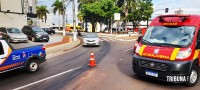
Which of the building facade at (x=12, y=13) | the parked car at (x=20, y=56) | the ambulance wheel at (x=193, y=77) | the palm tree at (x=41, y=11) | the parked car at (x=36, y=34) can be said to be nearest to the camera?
the ambulance wheel at (x=193, y=77)

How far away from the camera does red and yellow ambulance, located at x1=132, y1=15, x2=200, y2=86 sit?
755 centimetres

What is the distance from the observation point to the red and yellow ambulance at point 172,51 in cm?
755

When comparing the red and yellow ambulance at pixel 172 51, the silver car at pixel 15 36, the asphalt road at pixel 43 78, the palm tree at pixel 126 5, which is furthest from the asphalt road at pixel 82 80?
the palm tree at pixel 126 5

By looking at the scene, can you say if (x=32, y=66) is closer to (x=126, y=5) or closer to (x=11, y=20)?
(x=11, y=20)

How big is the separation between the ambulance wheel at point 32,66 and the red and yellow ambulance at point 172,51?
16.2 feet

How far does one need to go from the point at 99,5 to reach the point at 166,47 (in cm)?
5538

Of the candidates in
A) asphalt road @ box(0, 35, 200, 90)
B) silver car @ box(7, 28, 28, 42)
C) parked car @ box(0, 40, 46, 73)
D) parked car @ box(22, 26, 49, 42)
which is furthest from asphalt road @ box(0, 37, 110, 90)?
parked car @ box(22, 26, 49, 42)

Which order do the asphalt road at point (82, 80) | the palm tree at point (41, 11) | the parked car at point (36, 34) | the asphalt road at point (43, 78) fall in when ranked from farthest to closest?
the palm tree at point (41, 11)
the parked car at point (36, 34)
the asphalt road at point (43, 78)
the asphalt road at point (82, 80)

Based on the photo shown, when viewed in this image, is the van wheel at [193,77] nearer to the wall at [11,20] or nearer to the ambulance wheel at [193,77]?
the ambulance wheel at [193,77]

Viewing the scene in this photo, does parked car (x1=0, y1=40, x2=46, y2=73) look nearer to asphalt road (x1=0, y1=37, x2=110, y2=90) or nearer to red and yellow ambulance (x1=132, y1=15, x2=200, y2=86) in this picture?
asphalt road (x1=0, y1=37, x2=110, y2=90)

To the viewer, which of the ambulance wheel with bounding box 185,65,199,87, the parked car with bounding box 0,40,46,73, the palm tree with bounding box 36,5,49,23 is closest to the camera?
the ambulance wheel with bounding box 185,65,199,87

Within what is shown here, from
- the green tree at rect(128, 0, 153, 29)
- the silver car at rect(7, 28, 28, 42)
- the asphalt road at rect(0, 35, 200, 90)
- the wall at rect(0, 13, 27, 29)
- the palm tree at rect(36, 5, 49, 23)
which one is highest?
the palm tree at rect(36, 5, 49, 23)

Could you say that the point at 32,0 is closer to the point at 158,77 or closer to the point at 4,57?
the point at 4,57

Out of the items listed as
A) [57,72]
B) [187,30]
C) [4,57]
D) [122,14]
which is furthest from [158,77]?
[122,14]
